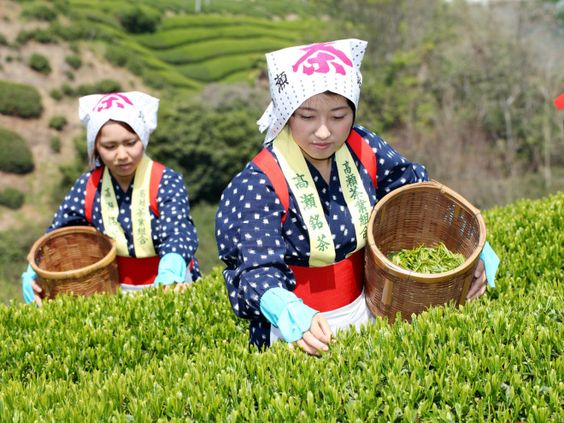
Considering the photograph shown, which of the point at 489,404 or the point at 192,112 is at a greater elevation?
the point at 489,404

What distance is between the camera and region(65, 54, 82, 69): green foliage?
3422 centimetres

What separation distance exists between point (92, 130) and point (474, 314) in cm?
302

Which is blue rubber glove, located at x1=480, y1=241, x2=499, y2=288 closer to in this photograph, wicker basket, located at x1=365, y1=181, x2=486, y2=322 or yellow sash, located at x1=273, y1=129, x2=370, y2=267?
wicker basket, located at x1=365, y1=181, x2=486, y2=322

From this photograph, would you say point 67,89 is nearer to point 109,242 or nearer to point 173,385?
point 109,242

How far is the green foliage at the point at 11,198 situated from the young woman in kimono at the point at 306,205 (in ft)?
84.5

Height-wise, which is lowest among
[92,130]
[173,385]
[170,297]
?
[170,297]

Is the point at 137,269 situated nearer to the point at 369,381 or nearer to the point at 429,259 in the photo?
the point at 429,259

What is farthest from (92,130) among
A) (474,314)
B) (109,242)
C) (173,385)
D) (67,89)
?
(67,89)

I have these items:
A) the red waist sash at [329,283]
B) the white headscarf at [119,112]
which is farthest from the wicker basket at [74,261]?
the red waist sash at [329,283]

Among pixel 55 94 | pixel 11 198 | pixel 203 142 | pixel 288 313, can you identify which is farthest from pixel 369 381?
pixel 55 94

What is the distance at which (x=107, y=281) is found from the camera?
496 cm

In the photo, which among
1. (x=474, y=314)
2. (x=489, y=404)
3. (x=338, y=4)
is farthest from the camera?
(x=338, y=4)

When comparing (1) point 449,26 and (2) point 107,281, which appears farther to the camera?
(1) point 449,26

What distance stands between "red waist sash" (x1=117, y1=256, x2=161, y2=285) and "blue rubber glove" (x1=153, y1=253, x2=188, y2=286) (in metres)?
0.50
